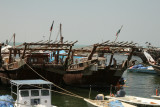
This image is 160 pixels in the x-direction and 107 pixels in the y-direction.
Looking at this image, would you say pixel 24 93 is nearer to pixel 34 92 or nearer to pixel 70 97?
pixel 34 92

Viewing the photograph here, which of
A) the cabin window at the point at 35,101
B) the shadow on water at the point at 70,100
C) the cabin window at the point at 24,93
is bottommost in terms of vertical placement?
the shadow on water at the point at 70,100

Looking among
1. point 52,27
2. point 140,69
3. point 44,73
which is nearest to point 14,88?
point 44,73

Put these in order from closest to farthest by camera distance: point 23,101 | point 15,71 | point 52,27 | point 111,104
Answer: point 23,101 < point 111,104 < point 15,71 < point 52,27

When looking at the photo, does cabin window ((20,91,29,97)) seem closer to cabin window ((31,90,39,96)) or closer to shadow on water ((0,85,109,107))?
cabin window ((31,90,39,96))

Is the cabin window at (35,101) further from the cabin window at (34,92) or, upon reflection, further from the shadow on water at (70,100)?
the shadow on water at (70,100)

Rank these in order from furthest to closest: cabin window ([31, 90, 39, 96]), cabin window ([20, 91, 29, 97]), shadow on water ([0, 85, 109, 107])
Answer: shadow on water ([0, 85, 109, 107])
cabin window ([31, 90, 39, 96])
cabin window ([20, 91, 29, 97])

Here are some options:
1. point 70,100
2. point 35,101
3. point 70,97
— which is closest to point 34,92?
point 35,101

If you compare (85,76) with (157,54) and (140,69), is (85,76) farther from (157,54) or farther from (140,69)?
(157,54)

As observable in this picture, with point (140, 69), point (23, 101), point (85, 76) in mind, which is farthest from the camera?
point (140, 69)

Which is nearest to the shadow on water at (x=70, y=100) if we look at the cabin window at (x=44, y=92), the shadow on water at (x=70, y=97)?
the shadow on water at (x=70, y=97)

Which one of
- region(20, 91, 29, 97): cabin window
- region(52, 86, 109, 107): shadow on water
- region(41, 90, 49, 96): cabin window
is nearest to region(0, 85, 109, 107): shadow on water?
region(52, 86, 109, 107): shadow on water

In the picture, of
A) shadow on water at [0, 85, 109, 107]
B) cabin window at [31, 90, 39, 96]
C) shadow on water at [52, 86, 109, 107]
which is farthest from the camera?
shadow on water at [0, 85, 109, 107]

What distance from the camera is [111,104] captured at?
78.8ft

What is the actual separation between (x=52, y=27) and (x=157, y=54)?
2422 inches
